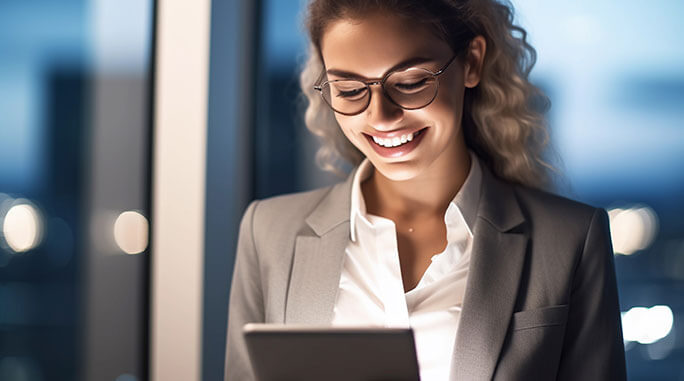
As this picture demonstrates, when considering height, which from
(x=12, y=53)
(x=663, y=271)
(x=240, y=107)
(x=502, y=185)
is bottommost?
(x=663, y=271)

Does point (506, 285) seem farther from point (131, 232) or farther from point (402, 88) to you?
point (131, 232)

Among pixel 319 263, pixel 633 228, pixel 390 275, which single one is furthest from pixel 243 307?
pixel 633 228

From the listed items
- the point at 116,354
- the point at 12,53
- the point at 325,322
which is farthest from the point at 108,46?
the point at 325,322

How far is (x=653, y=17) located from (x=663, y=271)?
744mm

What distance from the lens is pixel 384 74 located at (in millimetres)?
1486

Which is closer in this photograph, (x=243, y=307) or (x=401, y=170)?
(x=401, y=170)

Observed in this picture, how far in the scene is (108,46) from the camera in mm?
2426

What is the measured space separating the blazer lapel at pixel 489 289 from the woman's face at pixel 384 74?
0.22 m

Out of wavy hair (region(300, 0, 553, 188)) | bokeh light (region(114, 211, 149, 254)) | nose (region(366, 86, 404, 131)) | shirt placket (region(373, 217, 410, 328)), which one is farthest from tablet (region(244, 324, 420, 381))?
bokeh light (region(114, 211, 149, 254))

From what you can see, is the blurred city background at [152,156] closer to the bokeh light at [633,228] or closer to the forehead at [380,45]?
the bokeh light at [633,228]

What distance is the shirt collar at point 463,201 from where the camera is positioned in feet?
5.38

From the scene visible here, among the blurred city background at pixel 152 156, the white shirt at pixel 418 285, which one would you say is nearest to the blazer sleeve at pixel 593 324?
the white shirt at pixel 418 285

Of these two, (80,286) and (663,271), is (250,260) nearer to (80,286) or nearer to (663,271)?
(80,286)

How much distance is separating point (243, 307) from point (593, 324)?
2.80 feet
